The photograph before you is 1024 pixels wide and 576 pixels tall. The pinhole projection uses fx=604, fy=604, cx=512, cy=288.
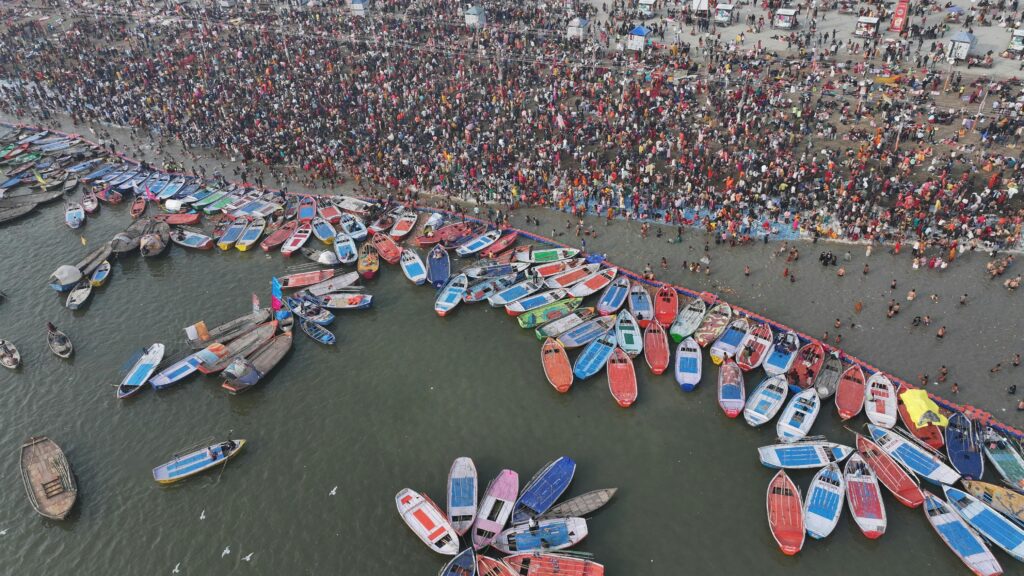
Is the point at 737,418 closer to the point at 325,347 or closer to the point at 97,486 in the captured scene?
the point at 325,347

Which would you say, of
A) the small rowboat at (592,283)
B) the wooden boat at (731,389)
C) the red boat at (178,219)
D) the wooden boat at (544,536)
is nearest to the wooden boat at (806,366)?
the wooden boat at (731,389)

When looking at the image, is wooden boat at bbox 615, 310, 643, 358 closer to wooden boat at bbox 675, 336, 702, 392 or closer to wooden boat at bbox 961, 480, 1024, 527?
wooden boat at bbox 675, 336, 702, 392

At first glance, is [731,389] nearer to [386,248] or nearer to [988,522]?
[988,522]

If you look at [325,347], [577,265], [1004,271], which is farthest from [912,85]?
[325,347]

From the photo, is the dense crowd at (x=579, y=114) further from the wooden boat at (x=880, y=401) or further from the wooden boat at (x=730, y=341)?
the wooden boat at (x=880, y=401)

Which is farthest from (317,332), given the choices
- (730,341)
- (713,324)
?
(730,341)

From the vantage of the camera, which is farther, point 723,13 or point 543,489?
point 723,13

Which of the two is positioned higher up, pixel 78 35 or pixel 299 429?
pixel 78 35

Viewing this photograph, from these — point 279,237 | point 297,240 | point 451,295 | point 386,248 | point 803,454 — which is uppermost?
point 279,237
